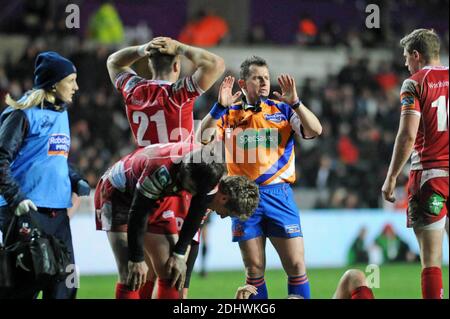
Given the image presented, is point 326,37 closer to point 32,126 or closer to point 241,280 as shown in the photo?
point 241,280

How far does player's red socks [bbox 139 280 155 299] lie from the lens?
6.80 meters

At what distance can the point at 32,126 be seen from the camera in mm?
6387

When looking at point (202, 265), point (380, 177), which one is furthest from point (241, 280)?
point (380, 177)

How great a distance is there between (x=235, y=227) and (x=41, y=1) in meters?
11.1

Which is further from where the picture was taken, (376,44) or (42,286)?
(376,44)

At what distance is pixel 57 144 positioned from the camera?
6.51 meters

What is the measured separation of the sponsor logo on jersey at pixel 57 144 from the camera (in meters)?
6.48

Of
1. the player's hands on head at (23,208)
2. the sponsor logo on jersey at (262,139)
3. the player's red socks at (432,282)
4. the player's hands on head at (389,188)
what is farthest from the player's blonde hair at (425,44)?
the player's hands on head at (23,208)

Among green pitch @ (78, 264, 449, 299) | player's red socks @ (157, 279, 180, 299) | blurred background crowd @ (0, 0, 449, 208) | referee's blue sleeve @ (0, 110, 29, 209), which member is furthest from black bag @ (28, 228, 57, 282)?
blurred background crowd @ (0, 0, 449, 208)

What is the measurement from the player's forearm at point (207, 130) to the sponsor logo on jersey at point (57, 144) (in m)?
1.09

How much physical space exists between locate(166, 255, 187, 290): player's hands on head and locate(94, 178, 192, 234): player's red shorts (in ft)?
1.64

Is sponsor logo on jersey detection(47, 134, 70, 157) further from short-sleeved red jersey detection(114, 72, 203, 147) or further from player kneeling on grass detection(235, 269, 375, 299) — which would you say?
player kneeling on grass detection(235, 269, 375, 299)

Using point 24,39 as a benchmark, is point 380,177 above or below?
below
